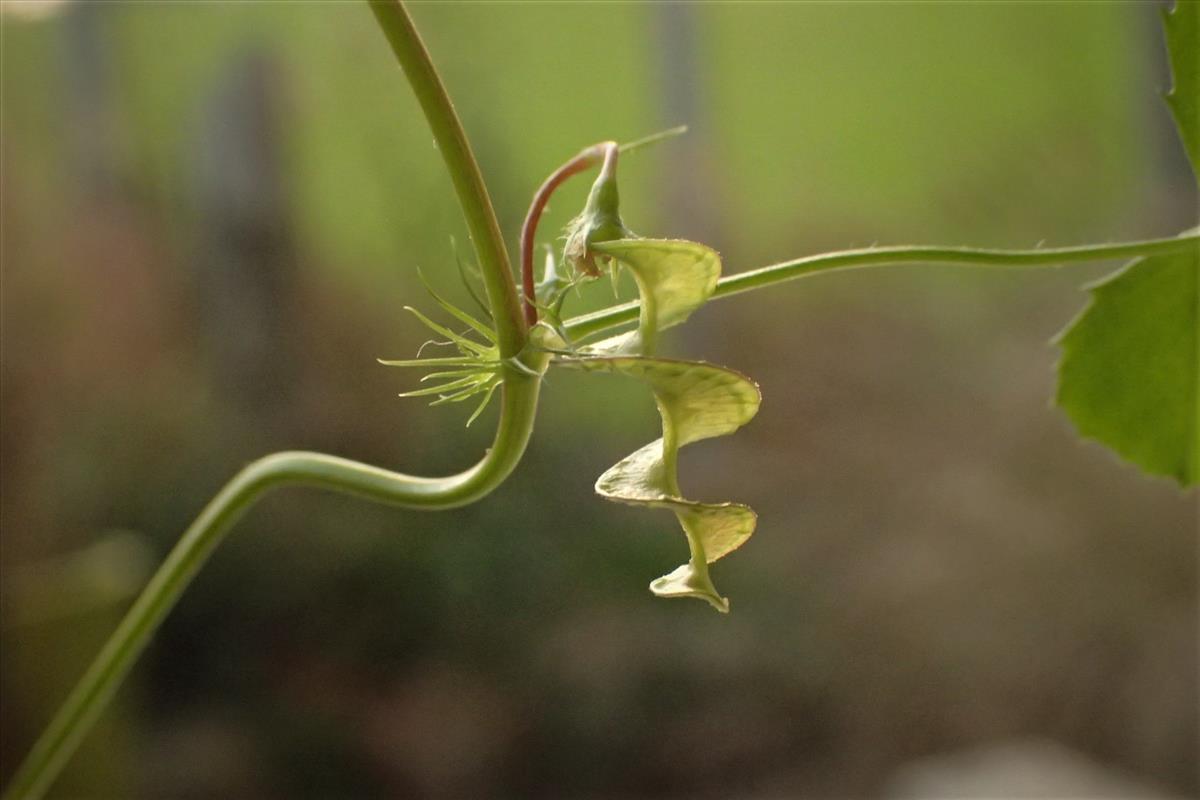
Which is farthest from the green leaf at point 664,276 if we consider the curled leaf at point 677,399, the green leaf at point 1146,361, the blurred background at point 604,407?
the blurred background at point 604,407

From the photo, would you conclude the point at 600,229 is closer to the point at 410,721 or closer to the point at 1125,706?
the point at 410,721

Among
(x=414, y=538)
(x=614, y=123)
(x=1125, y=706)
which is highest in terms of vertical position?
(x=614, y=123)

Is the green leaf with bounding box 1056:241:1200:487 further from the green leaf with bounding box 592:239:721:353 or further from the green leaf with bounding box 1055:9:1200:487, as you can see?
the green leaf with bounding box 592:239:721:353

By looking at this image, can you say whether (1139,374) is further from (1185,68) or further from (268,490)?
(268,490)

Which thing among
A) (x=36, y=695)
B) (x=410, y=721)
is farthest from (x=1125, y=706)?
(x=36, y=695)

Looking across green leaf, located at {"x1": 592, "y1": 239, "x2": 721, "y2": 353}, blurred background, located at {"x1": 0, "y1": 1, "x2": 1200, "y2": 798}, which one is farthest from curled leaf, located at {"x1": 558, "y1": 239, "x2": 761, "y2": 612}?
blurred background, located at {"x1": 0, "y1": 1, "x2": 1200, "y2": 798}

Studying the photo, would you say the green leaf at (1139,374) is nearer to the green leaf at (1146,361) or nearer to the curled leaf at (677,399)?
the green leaf at (1146,361)
